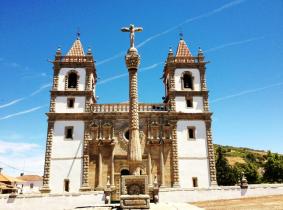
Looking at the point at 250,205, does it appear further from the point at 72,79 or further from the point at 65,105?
the point at 72,79

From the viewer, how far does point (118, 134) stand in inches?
1008

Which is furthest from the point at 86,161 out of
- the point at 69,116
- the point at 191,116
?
the point at 191,116

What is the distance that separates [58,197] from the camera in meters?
18.8

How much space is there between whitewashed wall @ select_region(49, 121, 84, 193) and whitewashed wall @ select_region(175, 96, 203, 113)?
936 cm

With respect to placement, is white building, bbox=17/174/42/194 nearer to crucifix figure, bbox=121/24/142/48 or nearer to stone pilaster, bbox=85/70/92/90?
stone pilaster, bbox=85/70/92/90

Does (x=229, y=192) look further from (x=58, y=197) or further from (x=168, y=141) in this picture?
(x=58, y=197)

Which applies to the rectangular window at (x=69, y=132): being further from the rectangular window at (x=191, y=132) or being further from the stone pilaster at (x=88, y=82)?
the rectangular window at (x=191, y=132)

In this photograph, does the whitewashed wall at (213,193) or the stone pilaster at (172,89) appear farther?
the stone pilaster at (172,89)

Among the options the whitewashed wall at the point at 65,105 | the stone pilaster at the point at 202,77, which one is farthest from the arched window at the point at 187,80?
the whitewashed wall at the point at 65,105

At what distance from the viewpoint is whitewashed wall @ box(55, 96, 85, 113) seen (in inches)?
1040

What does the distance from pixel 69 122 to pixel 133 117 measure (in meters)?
12.2

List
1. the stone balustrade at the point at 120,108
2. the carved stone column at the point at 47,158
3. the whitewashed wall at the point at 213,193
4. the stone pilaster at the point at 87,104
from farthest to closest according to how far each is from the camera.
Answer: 1. the stone balustrade at the point at 120,108
2. the stone pilaster at the point at 87,104
3. the carved stone column at the point at 47,158
4. the whitewashed wall at the point at 213,193

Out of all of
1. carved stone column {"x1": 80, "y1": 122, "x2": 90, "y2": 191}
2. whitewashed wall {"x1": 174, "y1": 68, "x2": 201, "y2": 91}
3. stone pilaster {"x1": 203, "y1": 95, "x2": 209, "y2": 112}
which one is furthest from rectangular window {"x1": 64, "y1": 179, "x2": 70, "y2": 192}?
stone pilaster {"x1": 203, "y1": 95, "x2": 209, "y2": 112}

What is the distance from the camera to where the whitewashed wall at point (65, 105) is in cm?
2641
